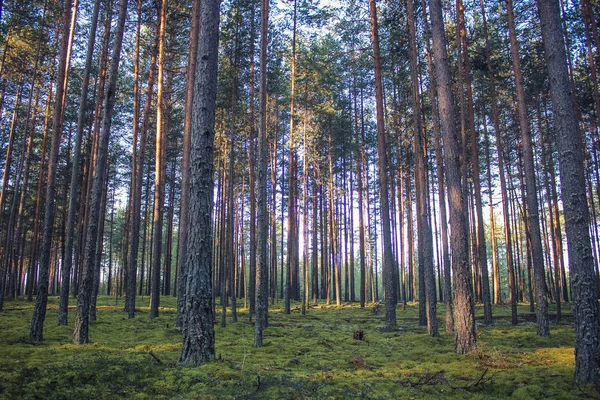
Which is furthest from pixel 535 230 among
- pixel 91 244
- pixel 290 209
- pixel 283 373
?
pixel 91 244

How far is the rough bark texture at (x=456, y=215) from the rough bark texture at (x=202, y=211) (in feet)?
18.0

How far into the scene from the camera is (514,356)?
766cm

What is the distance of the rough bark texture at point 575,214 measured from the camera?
5.09 meters

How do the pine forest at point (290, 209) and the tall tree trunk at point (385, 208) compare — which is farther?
the tall tree trunk at point (385, 208)

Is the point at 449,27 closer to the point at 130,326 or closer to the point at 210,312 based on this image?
the point at 210,312

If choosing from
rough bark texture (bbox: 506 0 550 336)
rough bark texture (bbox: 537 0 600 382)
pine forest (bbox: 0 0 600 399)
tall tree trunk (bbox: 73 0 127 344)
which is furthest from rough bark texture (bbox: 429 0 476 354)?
tall tree trunk (bbox: 73 0 127 344)

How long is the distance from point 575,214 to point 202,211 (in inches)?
241

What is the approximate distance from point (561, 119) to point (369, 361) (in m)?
5.81

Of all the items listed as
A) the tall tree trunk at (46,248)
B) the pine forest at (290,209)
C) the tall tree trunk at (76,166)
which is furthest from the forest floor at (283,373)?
the tall tree trunk at (76,166)

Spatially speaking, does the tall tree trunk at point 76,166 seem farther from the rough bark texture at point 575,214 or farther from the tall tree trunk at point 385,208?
the rough bark texture at point 575,214

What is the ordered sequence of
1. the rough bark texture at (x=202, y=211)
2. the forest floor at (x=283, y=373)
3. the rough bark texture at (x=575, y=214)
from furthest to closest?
the rough bark texture at (x=202, y=211) < the rough bark texture at (x=575, y=214) < the forest floor at (x=283, y=373)

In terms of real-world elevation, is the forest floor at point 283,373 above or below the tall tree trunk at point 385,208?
below

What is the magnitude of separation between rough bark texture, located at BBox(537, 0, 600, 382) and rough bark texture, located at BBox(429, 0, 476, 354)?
254 centimetres

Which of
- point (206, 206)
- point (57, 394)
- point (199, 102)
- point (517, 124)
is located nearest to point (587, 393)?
point (206, 206)
